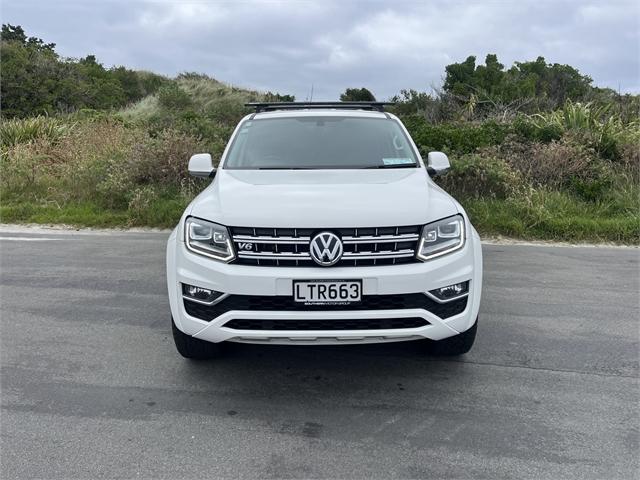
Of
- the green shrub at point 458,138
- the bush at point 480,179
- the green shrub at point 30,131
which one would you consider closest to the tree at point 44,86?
the green shrub at point 30,131

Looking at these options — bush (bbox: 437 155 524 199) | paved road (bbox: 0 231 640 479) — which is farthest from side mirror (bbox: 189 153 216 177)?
bush (bbox: 437 155 524 199)

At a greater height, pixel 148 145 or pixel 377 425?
pixel 148 145

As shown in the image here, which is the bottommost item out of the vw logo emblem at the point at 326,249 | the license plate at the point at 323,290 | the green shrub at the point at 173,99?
the license plate at the point at 323,290

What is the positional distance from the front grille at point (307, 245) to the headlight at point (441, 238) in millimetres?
57

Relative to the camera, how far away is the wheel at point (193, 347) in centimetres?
348

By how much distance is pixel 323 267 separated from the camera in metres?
3.03

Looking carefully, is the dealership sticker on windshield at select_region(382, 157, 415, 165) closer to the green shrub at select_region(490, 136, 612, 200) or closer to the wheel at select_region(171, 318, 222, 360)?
the wheel at select_region(171, 318, 222, 360)

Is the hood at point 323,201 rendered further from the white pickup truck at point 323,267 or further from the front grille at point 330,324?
the front grille at point 330,324

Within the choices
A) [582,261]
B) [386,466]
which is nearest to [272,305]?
[386,466]

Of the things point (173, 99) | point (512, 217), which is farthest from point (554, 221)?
point (173, 99)

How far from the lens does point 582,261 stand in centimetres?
672

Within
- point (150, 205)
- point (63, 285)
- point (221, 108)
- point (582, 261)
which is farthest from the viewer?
point (221, 108)

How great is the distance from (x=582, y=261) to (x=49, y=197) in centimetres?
894

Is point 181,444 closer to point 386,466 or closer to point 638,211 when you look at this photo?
point 386,466
